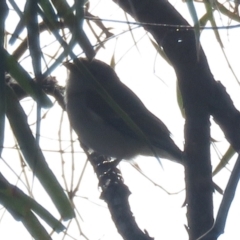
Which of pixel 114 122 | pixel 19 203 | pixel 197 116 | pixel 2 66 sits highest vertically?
pixel 114 122

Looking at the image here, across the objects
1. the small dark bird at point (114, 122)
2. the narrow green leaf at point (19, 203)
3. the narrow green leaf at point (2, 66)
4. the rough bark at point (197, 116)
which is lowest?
the narrow green leaf at point (19, 203)

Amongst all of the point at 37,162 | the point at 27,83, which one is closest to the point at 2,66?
the point at 27,83

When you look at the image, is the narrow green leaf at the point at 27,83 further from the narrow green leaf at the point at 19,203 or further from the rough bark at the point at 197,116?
the rough bark at the point at 197,116

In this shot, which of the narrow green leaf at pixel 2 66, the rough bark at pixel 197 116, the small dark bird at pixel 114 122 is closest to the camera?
the narrow green leaf at pixel 2 66

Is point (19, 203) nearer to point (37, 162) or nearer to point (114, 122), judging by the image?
point (37, 162)

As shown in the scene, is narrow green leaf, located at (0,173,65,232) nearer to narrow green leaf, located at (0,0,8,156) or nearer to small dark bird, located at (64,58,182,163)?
narrow green leaf, located at (0,0,8,156)

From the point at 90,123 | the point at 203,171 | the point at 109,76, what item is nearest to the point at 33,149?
the point at 203,171

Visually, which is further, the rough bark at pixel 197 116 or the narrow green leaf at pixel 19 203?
the rough bark at pixel 197 116

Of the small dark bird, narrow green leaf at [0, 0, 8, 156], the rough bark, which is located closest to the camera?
narrow green leaf at [0, 0, 8, 156]

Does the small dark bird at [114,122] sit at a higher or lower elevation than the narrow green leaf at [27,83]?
higher

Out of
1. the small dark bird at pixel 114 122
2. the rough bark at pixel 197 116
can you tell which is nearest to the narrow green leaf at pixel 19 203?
the rough bark at pixel 197 116

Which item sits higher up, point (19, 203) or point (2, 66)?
point (2, 66)

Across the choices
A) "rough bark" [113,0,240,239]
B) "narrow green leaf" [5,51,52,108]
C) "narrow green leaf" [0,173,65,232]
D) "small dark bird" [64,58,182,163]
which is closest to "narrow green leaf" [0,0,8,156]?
"narrow green leaf" [5,51,52,108]

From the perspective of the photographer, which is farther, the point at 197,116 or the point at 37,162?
the point at 197,116
